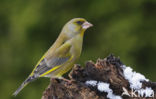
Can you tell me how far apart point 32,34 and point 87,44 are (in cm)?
116

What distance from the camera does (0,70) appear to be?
28.1ft

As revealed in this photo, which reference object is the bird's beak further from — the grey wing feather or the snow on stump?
the snow on stump

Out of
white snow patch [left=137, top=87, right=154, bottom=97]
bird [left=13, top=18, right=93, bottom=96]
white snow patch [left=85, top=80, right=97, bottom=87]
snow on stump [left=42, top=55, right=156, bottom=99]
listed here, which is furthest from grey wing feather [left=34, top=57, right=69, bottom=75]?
white snow patch [left=137, top=87, right=154, bottom=97]

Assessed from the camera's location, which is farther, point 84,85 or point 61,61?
point 61,61

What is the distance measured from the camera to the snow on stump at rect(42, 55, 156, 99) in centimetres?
388

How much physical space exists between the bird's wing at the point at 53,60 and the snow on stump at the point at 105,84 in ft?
2.00

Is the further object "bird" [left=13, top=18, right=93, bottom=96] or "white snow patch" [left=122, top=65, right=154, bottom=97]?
"bird" [left=13, top=18, right=93, bottom=96]

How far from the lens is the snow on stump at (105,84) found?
388 cm

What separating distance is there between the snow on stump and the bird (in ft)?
1.86

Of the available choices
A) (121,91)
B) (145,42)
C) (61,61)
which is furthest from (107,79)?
(145,42)

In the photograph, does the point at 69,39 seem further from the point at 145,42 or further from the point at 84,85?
the point at 145,42

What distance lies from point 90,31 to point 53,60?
3.46m

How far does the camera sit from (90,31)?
8.13m

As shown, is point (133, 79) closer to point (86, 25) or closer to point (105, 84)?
point (105, 84)
